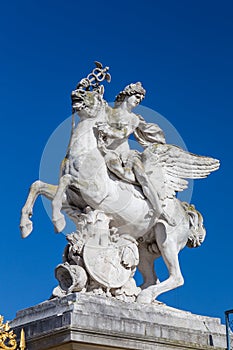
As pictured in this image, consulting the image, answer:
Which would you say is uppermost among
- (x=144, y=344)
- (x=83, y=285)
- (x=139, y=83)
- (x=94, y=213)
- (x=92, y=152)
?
(x=139, y=83)

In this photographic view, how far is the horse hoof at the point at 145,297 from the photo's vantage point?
1274 centimetres

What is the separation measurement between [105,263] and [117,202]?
1.03m

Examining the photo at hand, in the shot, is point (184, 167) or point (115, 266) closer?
point (115, 266)

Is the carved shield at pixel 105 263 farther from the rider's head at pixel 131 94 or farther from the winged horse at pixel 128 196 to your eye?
the rider's head at pixel 131 94

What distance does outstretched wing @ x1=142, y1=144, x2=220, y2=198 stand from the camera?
13.5m

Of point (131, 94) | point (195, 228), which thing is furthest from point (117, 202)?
point (131, 94)

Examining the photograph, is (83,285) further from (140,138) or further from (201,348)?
(140,138)

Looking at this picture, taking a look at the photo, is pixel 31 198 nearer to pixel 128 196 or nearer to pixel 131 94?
pixel 128 196

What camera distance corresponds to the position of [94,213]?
12805mm

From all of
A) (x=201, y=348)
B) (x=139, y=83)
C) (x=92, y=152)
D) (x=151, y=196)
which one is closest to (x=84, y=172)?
(x=92, y=152)

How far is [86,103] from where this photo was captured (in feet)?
43.8

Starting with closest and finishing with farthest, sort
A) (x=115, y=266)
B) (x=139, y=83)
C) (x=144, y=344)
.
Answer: (x=144, y=344)
(x=115, y=266)
(x=139, y=83)

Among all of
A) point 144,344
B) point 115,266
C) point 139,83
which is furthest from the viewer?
point 139,83

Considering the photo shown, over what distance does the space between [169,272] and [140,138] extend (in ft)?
7.95
